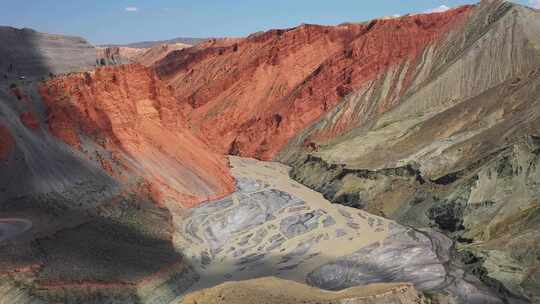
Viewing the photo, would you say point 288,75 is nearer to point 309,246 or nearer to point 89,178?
point 89,178

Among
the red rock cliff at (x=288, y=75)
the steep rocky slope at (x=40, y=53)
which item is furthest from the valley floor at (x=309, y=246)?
the red rock cliff at (x=288, y=75)

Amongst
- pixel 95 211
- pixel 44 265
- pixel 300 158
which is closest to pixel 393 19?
pixel 300 158

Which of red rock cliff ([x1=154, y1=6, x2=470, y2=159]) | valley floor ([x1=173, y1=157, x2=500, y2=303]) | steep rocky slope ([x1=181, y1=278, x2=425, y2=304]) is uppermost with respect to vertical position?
red rock cliff ([x1=154, y1=6, x2=470, y2=159])

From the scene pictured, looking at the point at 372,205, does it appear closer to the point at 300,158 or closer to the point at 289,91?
the point at 300,158

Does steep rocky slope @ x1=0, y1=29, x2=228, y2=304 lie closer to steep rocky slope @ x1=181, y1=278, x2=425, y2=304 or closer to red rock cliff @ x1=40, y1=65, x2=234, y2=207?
red rock cliff @ x1=40, y1=65, x2=234, y2=207

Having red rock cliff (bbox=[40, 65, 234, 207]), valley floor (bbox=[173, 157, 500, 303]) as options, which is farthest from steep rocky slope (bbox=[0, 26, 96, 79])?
valley floor (bbox=[173, 157, 500, 303])

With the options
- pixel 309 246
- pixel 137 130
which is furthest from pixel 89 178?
pixel 309 246

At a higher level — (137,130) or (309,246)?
(137,130)
